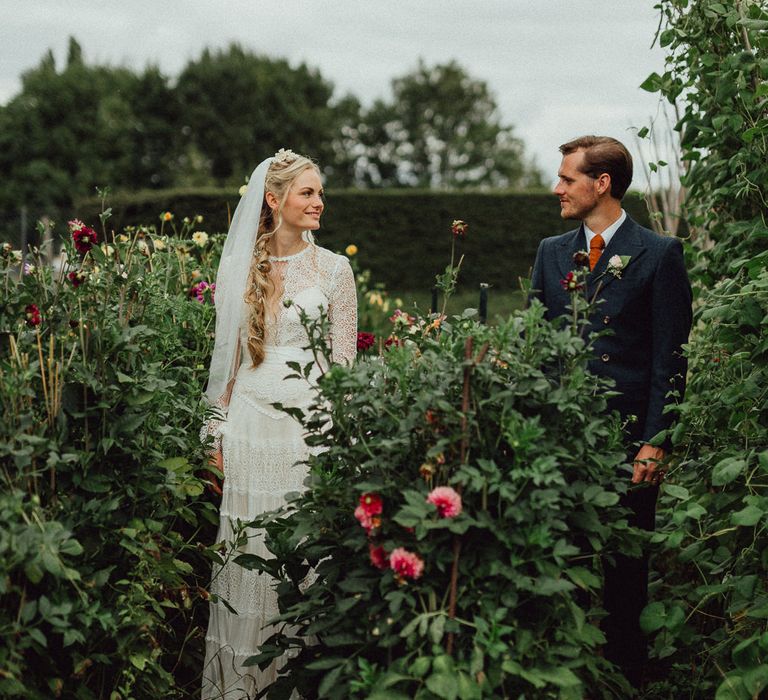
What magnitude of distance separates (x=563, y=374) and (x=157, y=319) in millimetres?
1753

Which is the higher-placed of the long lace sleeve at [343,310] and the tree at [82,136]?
the tree at [82,136]

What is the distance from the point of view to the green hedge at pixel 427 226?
17719 mm

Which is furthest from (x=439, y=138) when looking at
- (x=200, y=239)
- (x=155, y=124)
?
(x=200, y=239)

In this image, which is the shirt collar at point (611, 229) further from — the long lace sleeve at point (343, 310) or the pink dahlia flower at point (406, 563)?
the pink dahlia flower at point (406, 563)

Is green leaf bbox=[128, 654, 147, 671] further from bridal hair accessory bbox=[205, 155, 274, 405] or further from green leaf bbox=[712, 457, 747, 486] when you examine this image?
green leaf bbox=[712, 457, 747, 486]

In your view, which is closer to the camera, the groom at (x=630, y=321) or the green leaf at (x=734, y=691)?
the green leaf at (x=734, y=691)

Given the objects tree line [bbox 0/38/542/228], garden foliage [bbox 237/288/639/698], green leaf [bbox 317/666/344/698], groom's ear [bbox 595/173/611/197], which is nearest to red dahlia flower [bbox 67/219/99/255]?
garden foliage [bbox 237/288/639/698]

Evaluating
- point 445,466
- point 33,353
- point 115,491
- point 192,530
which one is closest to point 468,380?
point 445,466

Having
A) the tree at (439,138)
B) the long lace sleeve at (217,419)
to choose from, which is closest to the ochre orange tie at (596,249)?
the long lace sleeve at (217,419)

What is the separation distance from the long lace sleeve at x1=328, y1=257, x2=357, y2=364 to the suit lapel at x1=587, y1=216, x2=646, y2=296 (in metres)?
0.92

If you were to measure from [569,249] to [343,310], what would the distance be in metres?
0.89

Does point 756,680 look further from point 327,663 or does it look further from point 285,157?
point 285,157

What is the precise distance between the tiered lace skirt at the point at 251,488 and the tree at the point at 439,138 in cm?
4421

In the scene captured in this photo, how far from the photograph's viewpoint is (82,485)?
2.61m
